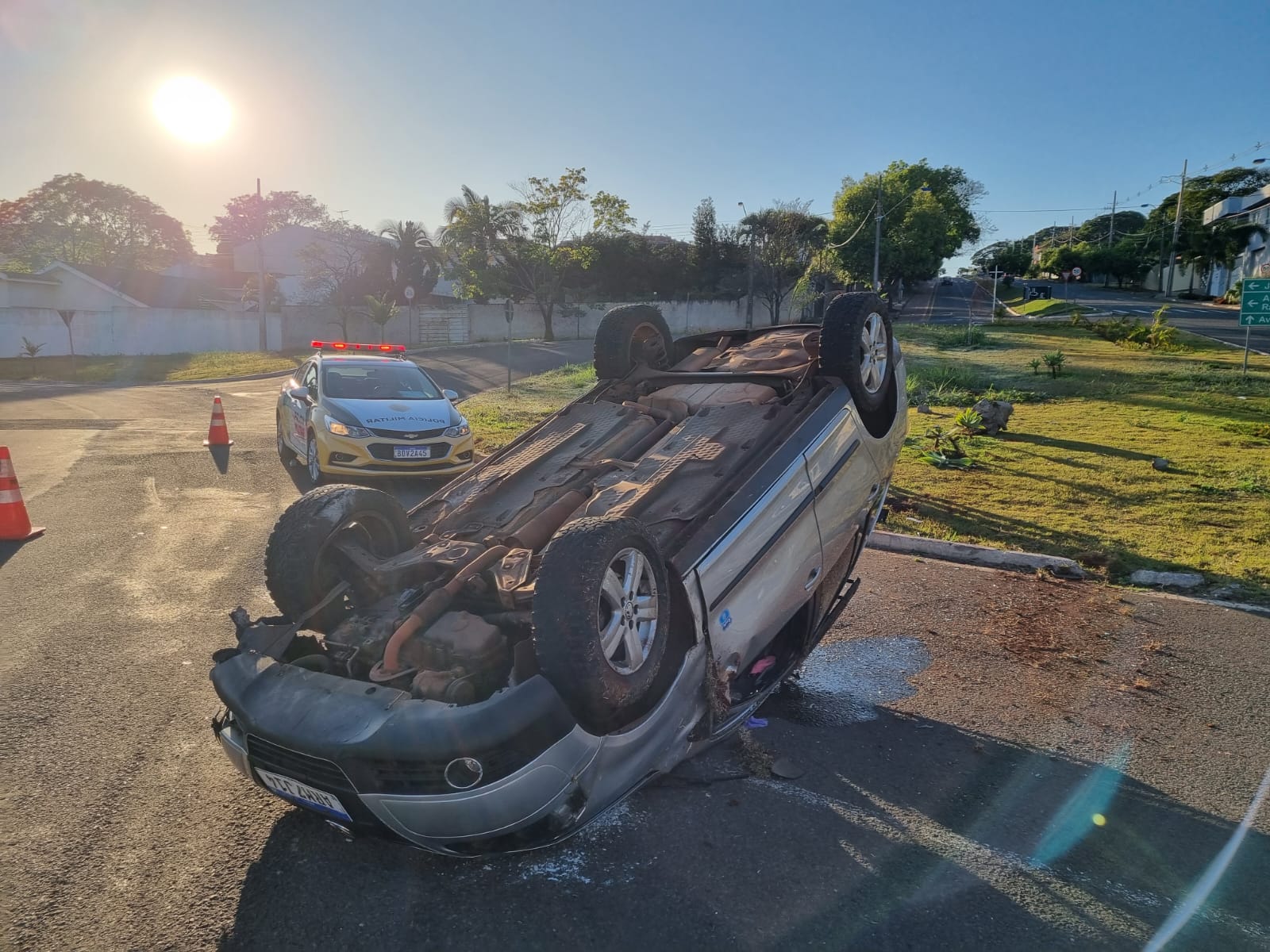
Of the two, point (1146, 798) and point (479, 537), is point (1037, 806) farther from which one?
point (479, 537)

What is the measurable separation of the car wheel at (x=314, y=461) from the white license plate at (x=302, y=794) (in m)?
6.90

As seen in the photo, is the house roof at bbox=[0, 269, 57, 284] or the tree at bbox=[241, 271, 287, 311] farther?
the tree at bbox=[241, 271, 287, 311]

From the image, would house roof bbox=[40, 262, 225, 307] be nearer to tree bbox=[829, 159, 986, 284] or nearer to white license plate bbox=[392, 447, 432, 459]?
tree bbox=[829, 159, 986, 284]

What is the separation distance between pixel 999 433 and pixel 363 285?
131ft

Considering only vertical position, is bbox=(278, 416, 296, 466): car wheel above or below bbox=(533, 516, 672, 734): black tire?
below

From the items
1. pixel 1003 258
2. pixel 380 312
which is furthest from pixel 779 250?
pixel 1003 258

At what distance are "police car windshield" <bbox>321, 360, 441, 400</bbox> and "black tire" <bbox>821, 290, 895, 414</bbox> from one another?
6953 mm

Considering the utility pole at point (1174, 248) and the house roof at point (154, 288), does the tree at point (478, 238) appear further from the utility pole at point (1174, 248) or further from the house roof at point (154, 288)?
the utility pole at point (1174, 248)

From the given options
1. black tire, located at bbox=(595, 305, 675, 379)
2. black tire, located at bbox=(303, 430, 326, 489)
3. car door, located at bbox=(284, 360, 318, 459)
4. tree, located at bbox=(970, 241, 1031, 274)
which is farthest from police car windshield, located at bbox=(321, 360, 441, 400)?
tree, located at bbox=(970, 241, 1031, 274)

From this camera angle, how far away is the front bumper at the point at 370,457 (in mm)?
9148

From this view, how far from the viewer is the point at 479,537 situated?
13.3 feet

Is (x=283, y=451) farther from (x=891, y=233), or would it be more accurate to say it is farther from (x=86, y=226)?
(x=86, y=226)

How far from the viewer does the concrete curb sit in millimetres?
6727

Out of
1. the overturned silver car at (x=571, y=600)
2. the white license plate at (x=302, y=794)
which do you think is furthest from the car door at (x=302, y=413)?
the white license plate at (x=302, y=794)
